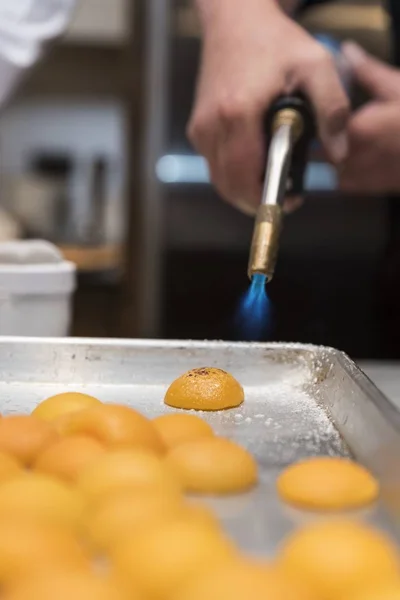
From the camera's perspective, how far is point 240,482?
480 mm

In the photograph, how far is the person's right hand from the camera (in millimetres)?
1021

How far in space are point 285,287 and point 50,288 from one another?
117 centimetres

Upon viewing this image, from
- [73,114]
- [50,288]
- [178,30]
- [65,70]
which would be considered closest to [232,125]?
[50,288]

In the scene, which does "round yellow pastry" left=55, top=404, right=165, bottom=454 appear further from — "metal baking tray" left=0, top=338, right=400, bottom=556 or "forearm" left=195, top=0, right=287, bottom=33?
"forearm" left=195, top=0, right=287, bottom=33

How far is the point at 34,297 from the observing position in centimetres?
87

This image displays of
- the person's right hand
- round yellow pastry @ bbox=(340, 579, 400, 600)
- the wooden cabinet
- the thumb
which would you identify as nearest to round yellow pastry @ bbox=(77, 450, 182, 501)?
round yellow pastry @ bbox=(340, 579, 400, 600)

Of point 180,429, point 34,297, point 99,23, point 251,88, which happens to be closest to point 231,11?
point 251,88

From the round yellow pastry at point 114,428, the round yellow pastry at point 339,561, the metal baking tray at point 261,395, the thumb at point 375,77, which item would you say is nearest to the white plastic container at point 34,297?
the metal baking tray at point 261,395

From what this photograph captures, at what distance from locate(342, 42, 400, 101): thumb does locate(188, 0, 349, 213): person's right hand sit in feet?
1.12

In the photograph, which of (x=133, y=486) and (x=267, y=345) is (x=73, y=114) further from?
(x=133, y=486)

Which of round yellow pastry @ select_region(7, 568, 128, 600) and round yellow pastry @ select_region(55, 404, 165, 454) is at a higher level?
round yellow pastry @ select_region(7, 568, 128, 600)

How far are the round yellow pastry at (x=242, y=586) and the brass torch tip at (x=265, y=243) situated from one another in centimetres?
37

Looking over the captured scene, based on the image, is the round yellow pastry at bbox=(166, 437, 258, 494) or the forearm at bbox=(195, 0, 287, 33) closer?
the round yellow pastry at bbox=(166, 437, 258, 494)

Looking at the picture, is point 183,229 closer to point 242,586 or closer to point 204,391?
point 204,391
